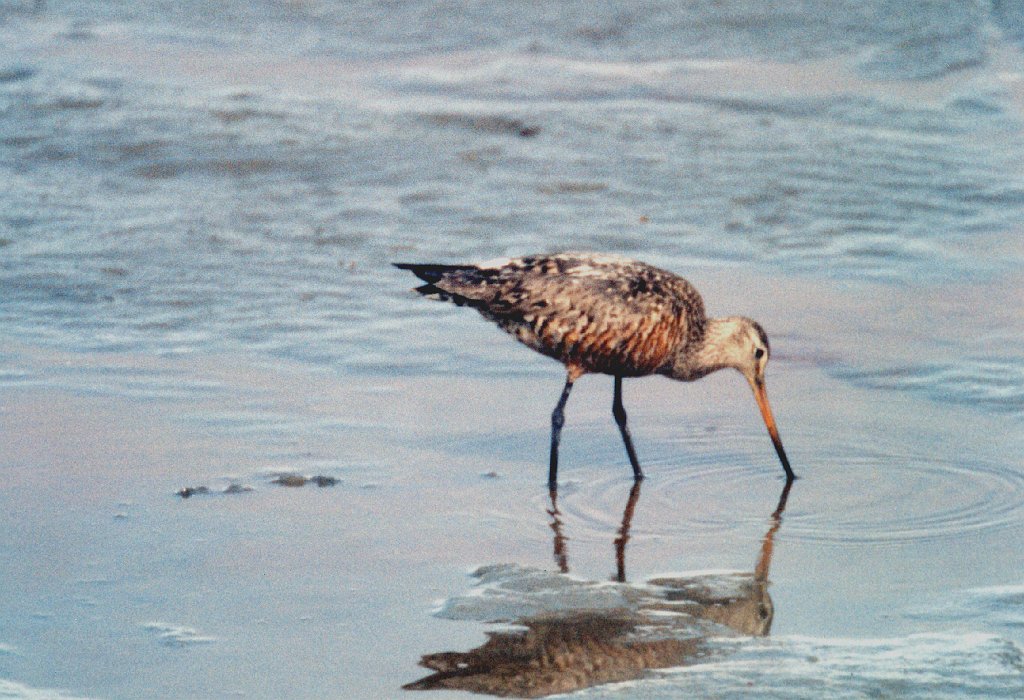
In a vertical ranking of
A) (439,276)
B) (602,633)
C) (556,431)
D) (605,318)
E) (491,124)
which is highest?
(491,124)

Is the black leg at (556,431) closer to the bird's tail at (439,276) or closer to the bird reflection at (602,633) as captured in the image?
the bird's tail at (439,276)

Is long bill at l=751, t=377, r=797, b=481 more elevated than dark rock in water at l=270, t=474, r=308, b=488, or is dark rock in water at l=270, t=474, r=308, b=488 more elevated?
long bill at l=751, t=377, r=797, b=481

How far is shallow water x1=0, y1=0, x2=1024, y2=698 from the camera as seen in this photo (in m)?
4.95

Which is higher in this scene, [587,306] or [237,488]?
[587,306]

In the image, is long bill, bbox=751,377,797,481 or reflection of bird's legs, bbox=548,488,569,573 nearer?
reflection of bird's legs, bbox=548,488,569,573

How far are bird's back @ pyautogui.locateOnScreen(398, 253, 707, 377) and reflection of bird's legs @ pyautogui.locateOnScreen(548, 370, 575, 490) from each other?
144 mm

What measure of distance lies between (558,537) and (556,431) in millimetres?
794

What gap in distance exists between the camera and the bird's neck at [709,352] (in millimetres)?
6781

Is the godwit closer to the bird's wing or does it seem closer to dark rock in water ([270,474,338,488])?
the bird's wing

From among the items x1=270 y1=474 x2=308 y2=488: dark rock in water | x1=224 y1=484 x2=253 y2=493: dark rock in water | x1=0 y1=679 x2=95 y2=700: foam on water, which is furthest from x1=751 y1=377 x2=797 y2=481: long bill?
x1=0 y1=679 x2=95 y2=700: foam on water

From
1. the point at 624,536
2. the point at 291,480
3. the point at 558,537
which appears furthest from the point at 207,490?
the point at 624,536

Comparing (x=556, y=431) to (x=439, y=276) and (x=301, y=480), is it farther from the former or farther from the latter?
(x=301, y=480)

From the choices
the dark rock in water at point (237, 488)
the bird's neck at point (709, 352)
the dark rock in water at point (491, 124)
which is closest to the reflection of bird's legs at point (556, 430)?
the bird's neck at point (709, 352)

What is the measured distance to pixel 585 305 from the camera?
655 centimetres
